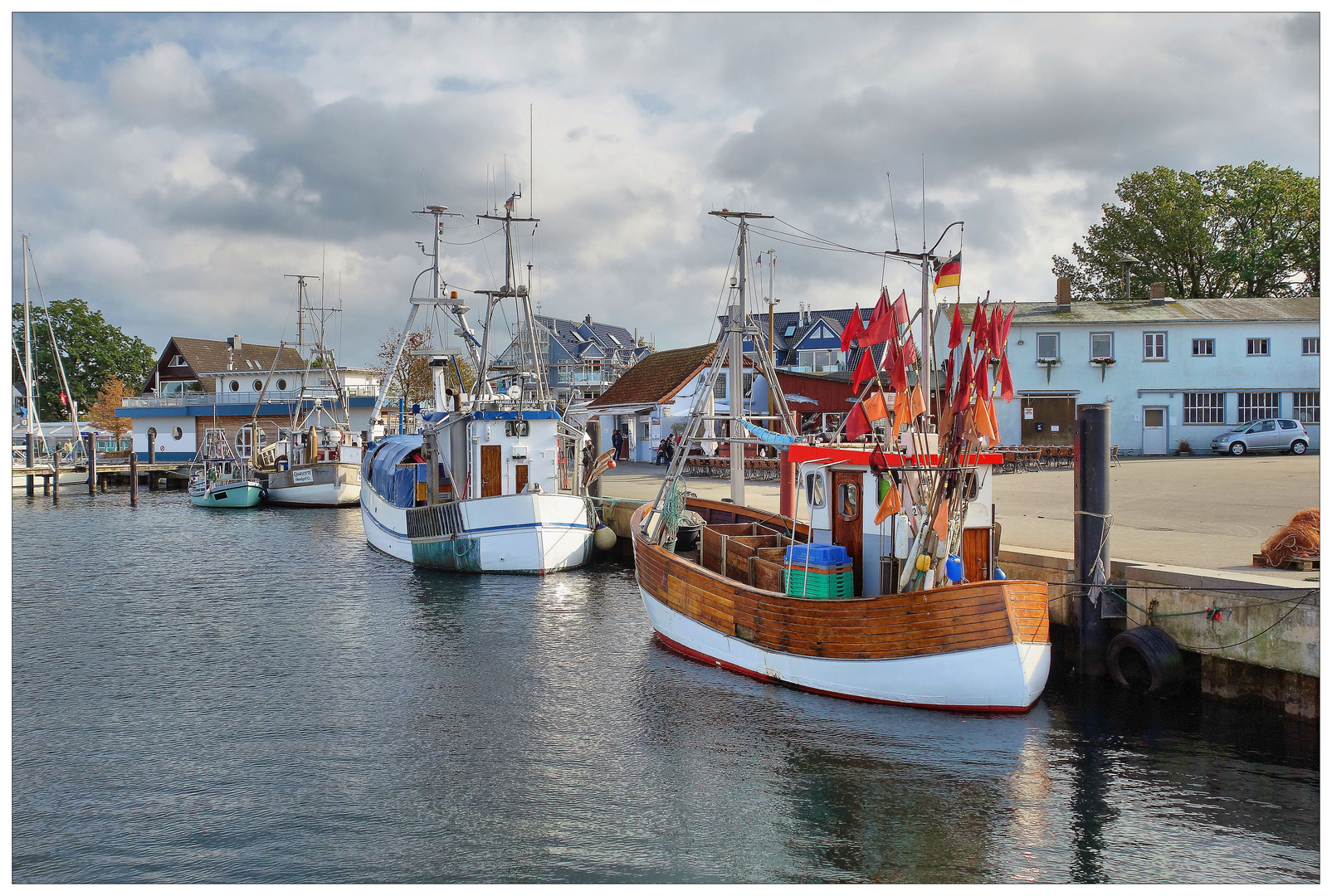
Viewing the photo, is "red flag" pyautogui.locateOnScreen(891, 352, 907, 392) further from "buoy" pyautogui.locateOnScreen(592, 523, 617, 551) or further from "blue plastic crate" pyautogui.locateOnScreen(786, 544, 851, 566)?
"buoy" pyautogui.locateOnScreen(592, 523, 617, 551)

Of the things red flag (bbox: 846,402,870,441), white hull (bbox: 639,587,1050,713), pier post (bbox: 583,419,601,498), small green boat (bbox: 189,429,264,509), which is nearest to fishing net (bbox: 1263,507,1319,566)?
white hull (bbox: 639,587,1050,713)

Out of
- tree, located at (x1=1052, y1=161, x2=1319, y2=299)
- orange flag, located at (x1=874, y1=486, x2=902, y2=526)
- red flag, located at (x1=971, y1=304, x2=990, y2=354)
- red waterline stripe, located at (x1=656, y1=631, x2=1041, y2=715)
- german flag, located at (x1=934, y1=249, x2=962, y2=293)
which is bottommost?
red waterline stripe, located at (x1=656, y1=631, x2=1041, y2=715)

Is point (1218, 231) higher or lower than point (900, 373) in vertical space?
higher

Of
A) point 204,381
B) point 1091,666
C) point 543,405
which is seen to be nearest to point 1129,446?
point 543,405

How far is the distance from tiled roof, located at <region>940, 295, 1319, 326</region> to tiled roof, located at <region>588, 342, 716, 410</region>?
1004cm

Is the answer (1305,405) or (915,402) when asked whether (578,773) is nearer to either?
(915,402)

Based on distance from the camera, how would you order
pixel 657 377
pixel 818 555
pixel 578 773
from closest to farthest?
pixel 578 773 → pixel 818 555 → pixel 657 377

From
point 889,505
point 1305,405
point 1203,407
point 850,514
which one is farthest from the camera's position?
point 1203,407

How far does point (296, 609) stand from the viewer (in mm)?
16859

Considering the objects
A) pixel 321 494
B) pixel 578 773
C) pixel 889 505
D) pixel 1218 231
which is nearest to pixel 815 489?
pixel 889 505

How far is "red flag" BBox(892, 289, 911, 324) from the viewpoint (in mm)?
10000

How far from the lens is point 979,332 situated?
32.7 feet

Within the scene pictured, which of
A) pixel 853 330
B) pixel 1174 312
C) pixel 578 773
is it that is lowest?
pixel 578 773

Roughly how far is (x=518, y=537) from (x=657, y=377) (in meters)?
21.5
